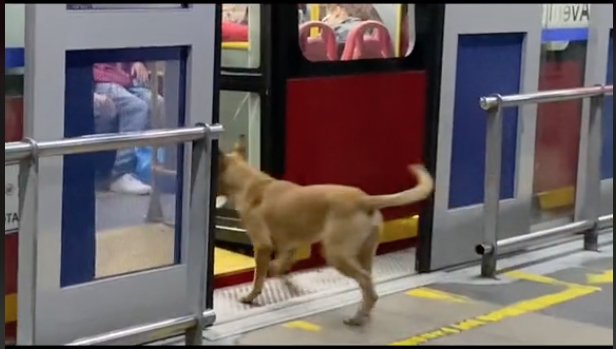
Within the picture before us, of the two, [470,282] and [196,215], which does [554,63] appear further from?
[196,215]

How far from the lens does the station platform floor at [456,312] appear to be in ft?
14.0

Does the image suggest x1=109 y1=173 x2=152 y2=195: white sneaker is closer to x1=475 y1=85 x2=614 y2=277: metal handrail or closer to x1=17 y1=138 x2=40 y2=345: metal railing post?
x1=17 y1=138 x2=40 y2=345: metal railing post

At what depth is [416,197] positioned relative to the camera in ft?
14.2

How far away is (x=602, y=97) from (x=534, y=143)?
453 mm

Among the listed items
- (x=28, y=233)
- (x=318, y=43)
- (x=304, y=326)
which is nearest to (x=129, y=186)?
(x=28, y=233)

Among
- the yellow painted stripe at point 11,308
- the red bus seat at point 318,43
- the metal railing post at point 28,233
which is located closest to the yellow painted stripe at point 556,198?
the red bus seat at point 318,43

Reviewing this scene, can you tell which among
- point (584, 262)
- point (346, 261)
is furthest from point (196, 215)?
point (584, 262)

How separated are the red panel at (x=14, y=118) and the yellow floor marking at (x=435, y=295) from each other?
6.73ft

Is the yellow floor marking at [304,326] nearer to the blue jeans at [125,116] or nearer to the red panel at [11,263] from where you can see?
the blue jeans at [125,116]

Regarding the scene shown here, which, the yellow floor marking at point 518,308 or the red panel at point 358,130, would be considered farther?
the red panel at point 358,130

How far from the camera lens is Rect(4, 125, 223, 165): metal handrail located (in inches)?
131

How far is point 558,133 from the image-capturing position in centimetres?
616

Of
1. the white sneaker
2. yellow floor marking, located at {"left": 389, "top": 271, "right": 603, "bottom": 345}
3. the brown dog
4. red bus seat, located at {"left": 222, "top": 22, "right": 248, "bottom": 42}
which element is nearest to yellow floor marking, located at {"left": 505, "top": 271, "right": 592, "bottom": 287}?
yellow floor marking, located at {"left": 389, "top": 271, "right": 603, "bottom": 345}

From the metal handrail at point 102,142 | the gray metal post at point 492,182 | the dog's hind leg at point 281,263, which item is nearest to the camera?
the metal handrail at point 102,142
